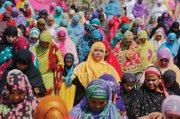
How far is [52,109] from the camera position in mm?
4734

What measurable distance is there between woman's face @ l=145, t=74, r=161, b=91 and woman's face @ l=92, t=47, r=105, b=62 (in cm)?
177

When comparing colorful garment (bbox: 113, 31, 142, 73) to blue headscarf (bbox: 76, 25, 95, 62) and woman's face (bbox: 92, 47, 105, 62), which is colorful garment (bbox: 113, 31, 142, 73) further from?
woman's face (bbox: 92, 47, 105, 62)

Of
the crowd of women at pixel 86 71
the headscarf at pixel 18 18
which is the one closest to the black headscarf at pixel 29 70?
the crowd of women at pixel 86 71

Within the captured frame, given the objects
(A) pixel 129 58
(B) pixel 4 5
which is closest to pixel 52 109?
(A) pixel 129 58

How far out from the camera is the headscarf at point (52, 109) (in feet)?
15.4

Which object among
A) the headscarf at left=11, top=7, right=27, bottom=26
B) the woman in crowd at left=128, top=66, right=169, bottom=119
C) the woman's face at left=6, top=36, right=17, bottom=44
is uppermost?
the headscarf at left=11, top=7, right=27, bottom=26

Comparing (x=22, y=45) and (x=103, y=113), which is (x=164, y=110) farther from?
(x=22, y=45)

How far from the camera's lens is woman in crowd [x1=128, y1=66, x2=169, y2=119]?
6.92 m

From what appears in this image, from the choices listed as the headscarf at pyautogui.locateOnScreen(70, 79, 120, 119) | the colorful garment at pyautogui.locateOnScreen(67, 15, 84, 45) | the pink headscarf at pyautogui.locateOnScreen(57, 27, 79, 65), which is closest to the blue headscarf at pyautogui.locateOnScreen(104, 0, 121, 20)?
the colorful garment at pyautogui.locateOnScreen(67, 15, 84, 45)

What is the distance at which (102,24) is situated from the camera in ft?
51.0

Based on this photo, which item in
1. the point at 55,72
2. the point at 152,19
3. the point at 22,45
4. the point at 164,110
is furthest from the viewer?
the point at 152,19

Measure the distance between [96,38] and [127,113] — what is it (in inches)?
137

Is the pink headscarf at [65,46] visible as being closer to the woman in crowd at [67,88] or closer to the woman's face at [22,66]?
the woman in crowd at [67,88]

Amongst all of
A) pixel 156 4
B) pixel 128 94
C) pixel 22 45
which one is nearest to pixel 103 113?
pixel 128 94
